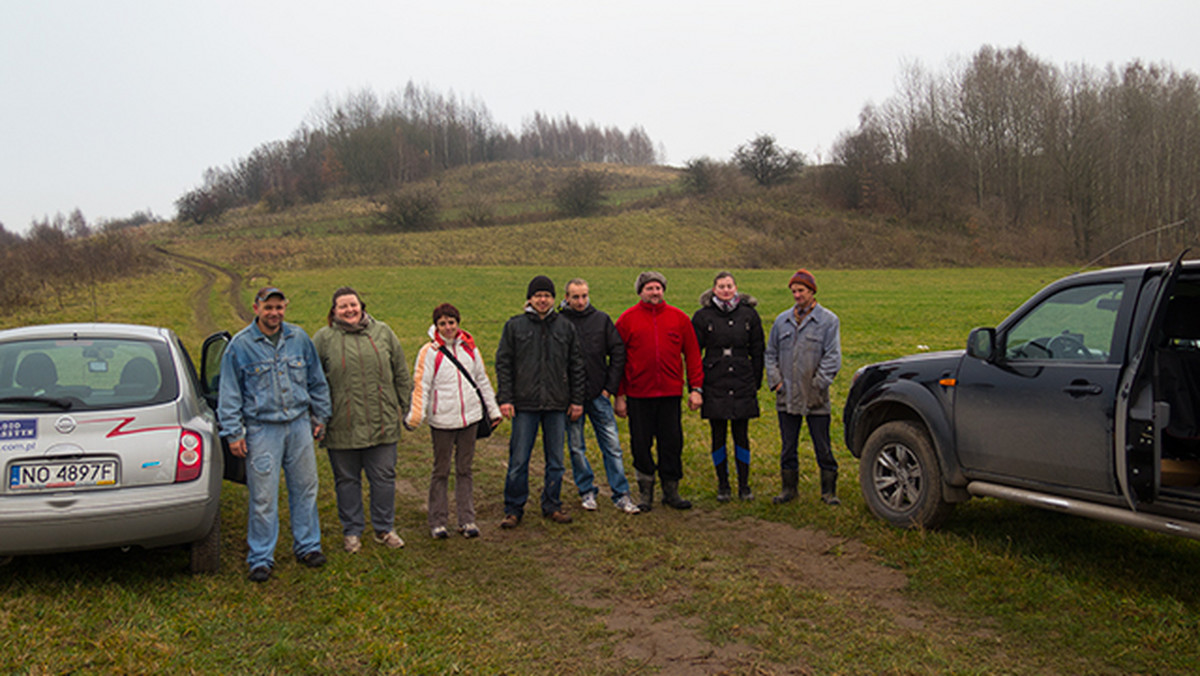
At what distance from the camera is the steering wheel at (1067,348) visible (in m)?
4.93

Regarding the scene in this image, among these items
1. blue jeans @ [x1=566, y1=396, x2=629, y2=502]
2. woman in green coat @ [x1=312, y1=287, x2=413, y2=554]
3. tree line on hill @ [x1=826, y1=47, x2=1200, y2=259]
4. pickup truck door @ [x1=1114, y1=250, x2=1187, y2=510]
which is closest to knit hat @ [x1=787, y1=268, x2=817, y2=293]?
blue jeans @ [x1=566, y1=396, x2=629, y2=502]

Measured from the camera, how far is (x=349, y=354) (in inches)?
234

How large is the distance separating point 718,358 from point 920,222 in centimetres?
6286

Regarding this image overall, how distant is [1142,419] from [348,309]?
17.3 ft

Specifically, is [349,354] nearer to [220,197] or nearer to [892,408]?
[892,408]

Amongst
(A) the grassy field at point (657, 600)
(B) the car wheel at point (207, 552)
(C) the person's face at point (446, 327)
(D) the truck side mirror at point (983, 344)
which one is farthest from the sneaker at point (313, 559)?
(D) the truck side mirror at point (983, 344)

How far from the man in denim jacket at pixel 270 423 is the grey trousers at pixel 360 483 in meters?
0.36

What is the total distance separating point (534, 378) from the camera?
262 inches

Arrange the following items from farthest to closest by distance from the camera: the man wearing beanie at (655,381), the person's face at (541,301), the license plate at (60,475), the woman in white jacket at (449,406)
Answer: the man wearing beanie at (655,381) → the person's face at (541,301) → the woman in white jacket at (449,406) → the license plate at (60,475)

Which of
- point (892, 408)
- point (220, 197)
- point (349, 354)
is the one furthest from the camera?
point (220, 197)

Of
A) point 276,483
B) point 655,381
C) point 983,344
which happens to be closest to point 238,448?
point 276,483

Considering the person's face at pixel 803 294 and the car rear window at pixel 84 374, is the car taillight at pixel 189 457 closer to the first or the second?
the car rear window at pixel 84 374

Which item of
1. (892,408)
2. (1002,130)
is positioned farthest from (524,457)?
(1002,130)

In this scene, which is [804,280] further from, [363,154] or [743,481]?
[363,154]
